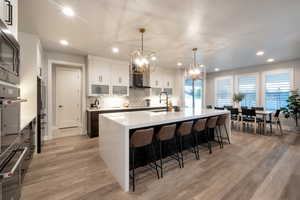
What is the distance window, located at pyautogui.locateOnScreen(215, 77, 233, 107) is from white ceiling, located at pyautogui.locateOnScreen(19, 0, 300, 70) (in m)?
3.12

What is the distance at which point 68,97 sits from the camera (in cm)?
489

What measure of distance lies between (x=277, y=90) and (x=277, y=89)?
4 cm

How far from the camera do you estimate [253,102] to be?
6184 millimetres

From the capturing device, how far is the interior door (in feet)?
15.7

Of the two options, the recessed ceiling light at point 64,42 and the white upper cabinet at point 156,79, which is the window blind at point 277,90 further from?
the recessed ceiling light at point 64,42

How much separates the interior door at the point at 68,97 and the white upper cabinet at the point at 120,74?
1.31m

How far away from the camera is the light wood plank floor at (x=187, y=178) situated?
70.7 inches

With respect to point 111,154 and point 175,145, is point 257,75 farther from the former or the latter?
point 111,154

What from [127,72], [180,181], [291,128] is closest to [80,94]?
[127,72]

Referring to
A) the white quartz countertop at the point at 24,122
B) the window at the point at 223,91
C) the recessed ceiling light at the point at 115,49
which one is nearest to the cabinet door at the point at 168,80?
the window at the point at 223,91

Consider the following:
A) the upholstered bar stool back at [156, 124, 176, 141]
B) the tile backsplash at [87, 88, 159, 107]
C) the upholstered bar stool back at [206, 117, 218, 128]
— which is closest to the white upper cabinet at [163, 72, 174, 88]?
the tile backsplash at [87, 88, 159, 107]

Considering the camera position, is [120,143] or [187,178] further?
[187,178]

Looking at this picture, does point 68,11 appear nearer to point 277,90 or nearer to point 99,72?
point 99,72

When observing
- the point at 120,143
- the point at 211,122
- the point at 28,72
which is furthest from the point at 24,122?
the point at 211,122
